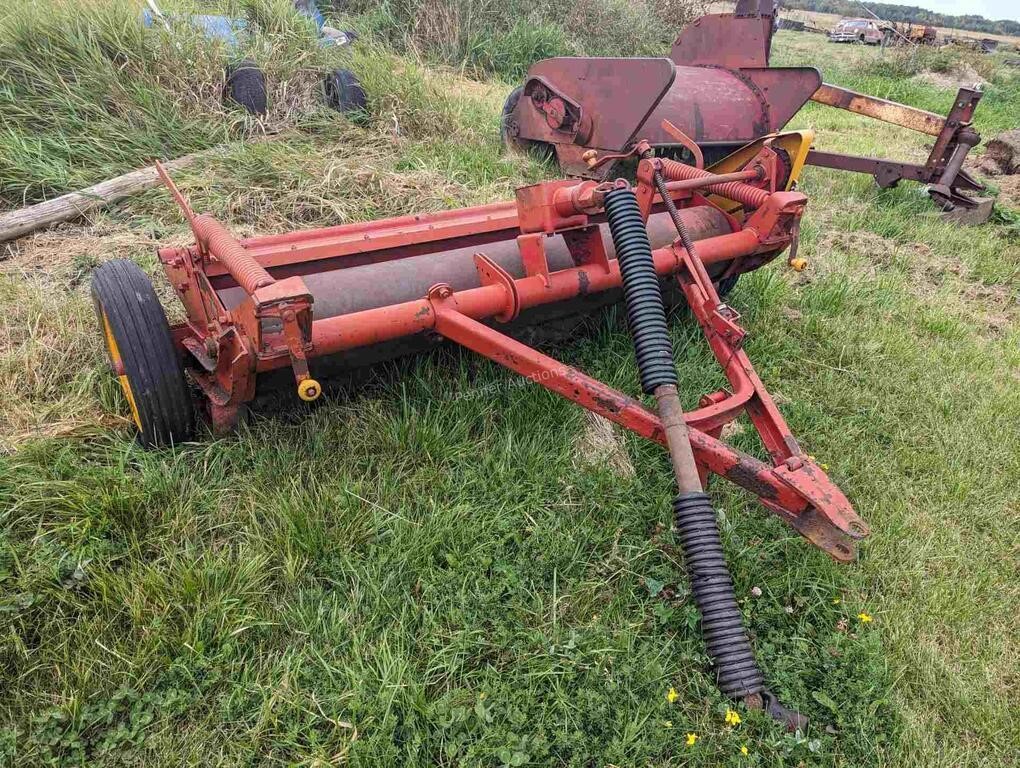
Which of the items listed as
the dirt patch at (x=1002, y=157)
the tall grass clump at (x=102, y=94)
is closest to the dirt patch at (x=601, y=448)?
the tall grass clump at (x=102, y=94)

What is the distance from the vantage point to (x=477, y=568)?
7.01 feet

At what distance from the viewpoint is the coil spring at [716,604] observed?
1.84m

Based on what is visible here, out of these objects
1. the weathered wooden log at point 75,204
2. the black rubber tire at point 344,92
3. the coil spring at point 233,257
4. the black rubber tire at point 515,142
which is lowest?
the weathered wooden log at point 75,204

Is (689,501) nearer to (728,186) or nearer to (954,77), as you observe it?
(728,186)

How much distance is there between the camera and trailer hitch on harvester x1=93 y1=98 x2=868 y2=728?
1.88 meters

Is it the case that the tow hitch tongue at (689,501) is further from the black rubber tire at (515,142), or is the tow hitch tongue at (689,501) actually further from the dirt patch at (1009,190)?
the dirt patch at (1009,190)

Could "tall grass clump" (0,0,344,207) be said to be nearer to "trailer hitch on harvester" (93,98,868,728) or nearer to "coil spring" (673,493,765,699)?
"trailer hitch on harvester" (93,98,868,728)

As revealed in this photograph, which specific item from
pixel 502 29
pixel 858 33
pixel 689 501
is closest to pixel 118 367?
pixel 689 501

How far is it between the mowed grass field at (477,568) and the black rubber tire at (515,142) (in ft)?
7.68

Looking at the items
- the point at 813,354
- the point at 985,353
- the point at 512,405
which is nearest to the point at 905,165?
the point at 985,353

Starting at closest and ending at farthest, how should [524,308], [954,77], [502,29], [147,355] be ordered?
[147,355] → [524,308] → [502,29] → [954,77]

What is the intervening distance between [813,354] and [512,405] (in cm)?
181

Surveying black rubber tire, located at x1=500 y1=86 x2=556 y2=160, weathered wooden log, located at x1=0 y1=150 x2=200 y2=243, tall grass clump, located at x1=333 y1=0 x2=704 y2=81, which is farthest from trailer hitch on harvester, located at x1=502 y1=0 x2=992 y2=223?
tall grass clump, located at x1=333 y1=0 x2=704 y2=81

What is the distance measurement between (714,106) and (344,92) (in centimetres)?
289
